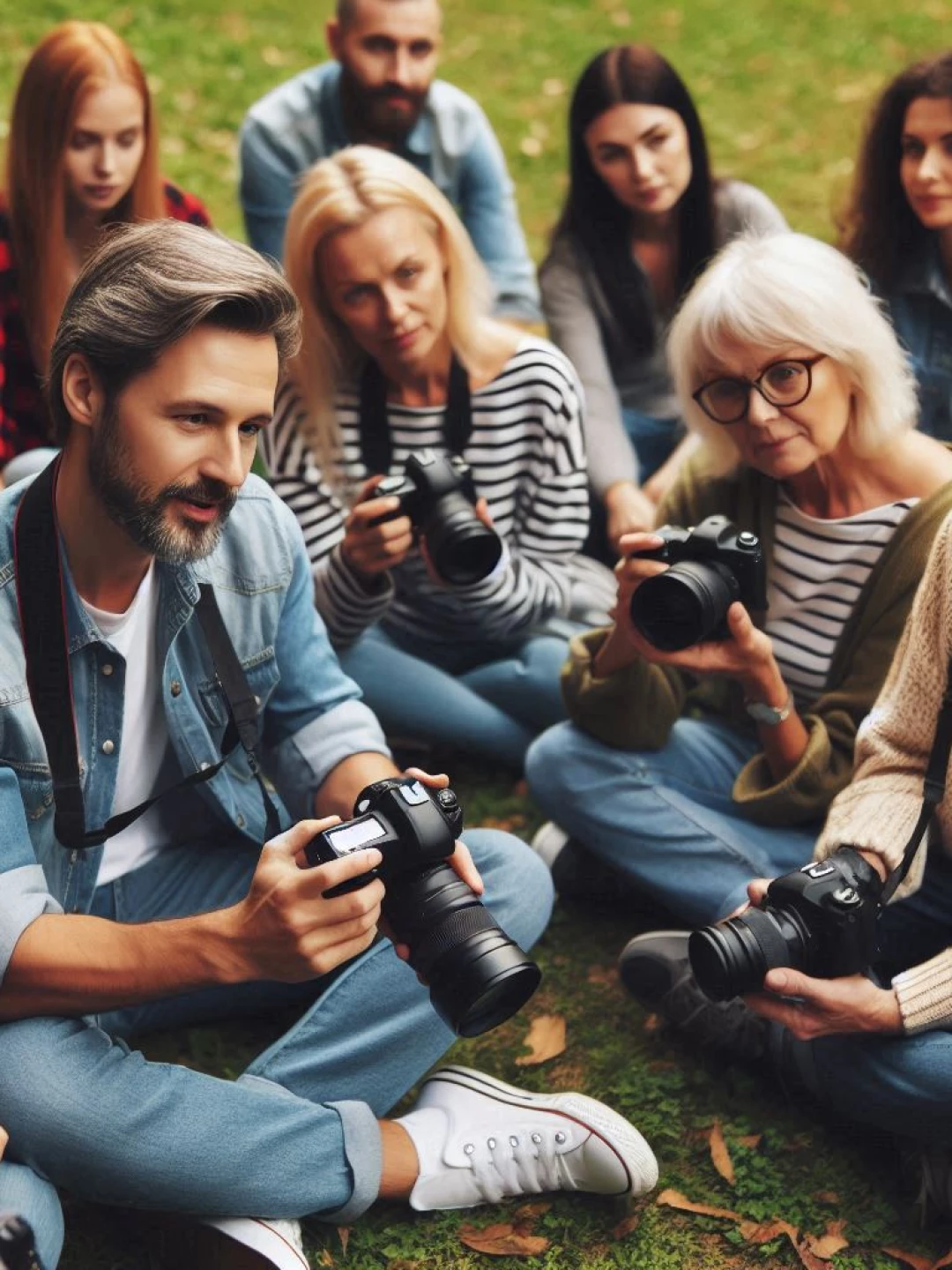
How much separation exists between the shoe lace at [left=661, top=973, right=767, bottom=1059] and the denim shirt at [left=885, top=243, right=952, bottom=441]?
1.50 metres

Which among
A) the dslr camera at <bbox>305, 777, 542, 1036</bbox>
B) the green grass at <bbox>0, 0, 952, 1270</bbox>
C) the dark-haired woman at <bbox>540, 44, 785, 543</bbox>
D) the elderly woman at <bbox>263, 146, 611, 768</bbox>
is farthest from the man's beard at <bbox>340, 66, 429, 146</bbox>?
the dslr camera at <bbox>305, 777, 542, 1036</bbox>

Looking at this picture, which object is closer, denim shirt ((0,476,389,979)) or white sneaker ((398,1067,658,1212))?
denim shirt ((0,476,389,979))

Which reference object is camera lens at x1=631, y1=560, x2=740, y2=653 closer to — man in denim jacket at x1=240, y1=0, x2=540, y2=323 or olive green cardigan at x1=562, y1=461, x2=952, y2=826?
olive green cardigan at x1=562, y1=461, x2=952, y2=826

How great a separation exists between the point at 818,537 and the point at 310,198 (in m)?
1.20

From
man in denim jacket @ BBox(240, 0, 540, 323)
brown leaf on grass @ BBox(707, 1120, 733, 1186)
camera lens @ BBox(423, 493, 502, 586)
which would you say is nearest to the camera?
brown leaf on grass @ BBox(707, 1120, 733, 1186)

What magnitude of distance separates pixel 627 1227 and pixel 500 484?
153 cm

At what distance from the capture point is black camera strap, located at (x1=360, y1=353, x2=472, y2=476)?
330 cm

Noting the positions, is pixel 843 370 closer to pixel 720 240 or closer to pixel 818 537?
pixel 818 537

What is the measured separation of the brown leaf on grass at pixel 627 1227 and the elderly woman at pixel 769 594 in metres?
0.54

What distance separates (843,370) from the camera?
2.75 metres

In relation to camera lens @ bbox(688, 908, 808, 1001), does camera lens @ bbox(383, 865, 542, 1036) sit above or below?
above

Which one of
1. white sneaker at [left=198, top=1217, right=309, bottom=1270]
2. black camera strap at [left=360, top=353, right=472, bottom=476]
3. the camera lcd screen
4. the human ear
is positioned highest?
the human ear

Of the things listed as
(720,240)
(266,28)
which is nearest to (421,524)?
(720,240)

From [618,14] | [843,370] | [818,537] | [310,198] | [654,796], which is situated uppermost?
[618,14]
